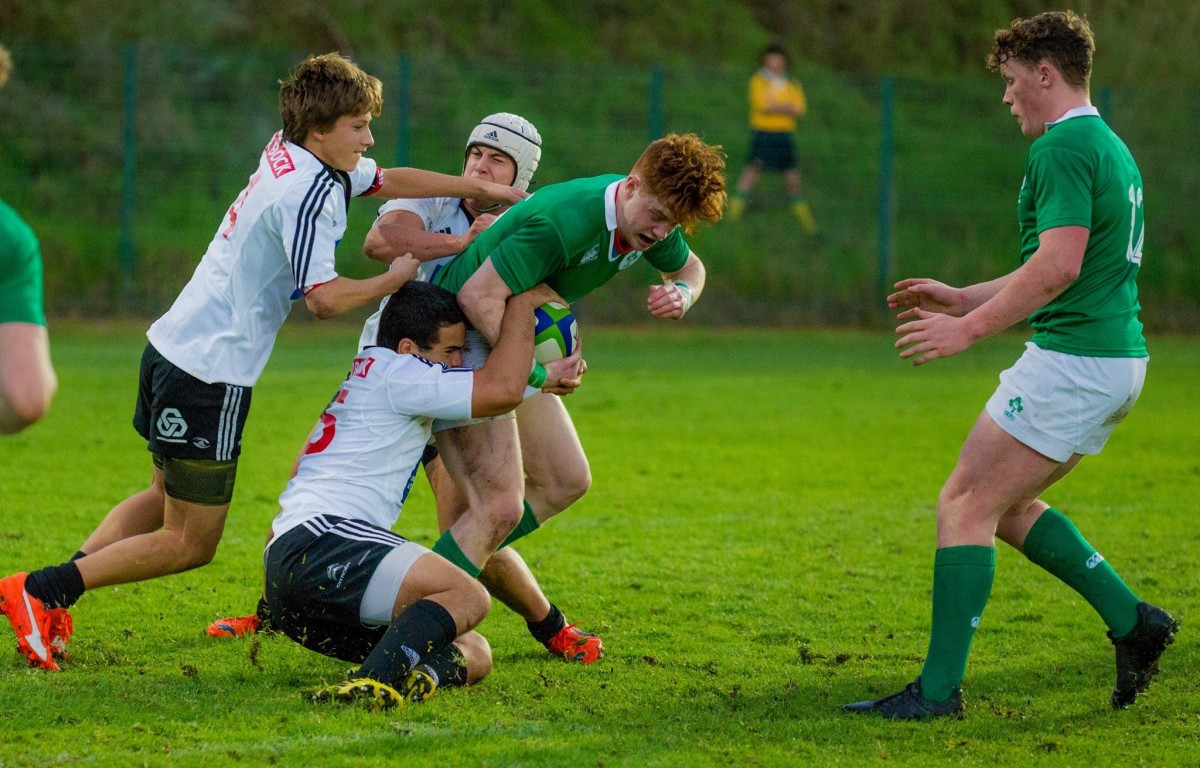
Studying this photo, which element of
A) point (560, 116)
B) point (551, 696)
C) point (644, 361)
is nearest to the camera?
point (551, 696)

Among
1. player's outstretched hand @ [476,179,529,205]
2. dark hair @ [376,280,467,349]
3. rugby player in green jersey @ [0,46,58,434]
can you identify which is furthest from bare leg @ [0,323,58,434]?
player's outstretched hand @ [476,179,529,205]

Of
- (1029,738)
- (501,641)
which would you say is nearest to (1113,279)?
(1029,738)

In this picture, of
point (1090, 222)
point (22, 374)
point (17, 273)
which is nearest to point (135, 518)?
point (22, 374)

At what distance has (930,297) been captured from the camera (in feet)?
16.7

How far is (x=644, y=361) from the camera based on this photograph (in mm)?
15086

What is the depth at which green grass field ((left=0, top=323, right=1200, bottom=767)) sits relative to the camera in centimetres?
429

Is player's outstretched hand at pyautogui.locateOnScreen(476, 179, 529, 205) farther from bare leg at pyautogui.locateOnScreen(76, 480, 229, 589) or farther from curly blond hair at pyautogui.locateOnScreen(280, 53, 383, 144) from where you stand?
bare leg at pyautogui.locateOnScreen(76, 480, 229, 589)

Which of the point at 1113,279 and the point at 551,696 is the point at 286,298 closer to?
the point at 551,696

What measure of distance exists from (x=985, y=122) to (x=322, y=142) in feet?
56.5

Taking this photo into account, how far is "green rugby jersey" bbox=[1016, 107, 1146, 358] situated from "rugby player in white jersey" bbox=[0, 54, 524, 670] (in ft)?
7.03

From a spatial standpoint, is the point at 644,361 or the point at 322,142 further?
the point at 644,361

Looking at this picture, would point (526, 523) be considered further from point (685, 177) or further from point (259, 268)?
point (685, 177)

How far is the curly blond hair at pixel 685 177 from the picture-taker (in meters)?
4.62

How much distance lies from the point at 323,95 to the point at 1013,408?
8.45 ft
